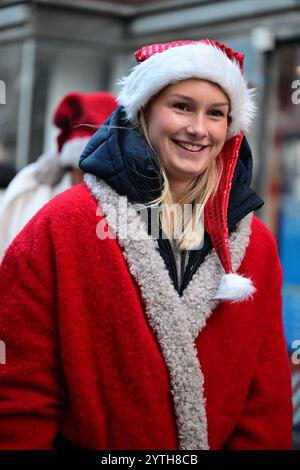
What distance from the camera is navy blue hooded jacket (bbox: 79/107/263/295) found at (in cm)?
204

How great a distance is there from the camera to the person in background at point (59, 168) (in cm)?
348

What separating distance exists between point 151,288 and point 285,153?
121 inches

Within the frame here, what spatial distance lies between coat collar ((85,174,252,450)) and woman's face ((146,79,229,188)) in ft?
0.64

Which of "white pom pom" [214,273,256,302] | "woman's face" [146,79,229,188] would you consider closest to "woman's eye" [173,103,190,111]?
"woman's face" [146,79,229,188]

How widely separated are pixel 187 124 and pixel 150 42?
11.5ft

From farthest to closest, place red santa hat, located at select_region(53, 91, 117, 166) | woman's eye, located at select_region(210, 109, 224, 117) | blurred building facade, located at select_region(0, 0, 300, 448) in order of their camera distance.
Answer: blurred building facade, located at select_region(0, 0, 300, 448)
red santa hat, located at select_region(53, 91, 117, 166)
woman's eye, located at select_region(210, 109, 224, 117)

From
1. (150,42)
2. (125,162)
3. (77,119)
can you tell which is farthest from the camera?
(150,42)

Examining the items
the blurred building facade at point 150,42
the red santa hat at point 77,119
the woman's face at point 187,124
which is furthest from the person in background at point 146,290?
the blurred building facade at point 150,42

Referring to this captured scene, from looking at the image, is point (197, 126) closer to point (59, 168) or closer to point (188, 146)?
point (188, 146)

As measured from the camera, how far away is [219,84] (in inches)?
81.0

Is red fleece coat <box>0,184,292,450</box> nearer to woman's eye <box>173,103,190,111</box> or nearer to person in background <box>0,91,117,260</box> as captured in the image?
woman's eye <box>173,103,190,111</box>

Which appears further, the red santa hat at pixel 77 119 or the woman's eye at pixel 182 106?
the red santa hat at pixel 77 119

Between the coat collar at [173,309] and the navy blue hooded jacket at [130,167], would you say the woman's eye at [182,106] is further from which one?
the coat collar at [173,309]

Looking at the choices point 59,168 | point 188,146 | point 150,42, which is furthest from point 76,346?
point 150,42
